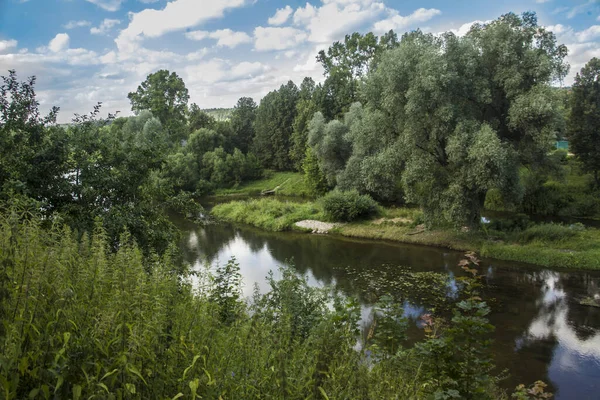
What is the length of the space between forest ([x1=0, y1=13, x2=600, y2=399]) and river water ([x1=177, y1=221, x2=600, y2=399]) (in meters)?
1.03

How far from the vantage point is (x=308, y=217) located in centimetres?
2927

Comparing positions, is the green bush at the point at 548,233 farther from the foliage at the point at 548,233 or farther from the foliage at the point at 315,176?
the foliage at the point at 315,176

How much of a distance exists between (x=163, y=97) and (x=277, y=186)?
2802 centimetres

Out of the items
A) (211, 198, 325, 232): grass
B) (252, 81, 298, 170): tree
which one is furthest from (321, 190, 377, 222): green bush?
(252, 81, 298, 170): tree

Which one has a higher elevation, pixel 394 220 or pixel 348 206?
pixel 348 206

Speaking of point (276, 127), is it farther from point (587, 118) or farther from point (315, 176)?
point (587, 118)

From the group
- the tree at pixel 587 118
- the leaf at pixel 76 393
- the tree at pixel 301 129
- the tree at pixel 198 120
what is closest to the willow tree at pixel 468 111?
the tree at pixel 587 118

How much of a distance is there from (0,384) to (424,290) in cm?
1456

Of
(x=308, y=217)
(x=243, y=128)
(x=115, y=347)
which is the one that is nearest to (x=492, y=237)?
(x=308, y=217)

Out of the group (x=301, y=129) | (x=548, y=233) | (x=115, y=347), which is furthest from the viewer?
(x=301, y=129)

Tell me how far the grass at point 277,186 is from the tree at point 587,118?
73.6ft

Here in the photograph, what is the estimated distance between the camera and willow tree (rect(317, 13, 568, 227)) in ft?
60.8

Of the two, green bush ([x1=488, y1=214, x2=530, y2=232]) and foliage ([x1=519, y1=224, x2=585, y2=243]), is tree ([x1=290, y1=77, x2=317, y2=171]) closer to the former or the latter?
green bush ([x1=488, y1=214, x2=530, y2=232])

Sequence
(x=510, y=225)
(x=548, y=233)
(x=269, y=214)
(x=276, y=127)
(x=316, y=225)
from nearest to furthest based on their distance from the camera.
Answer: (x=548, y=233) < (x=510, y=225) < (x=316, y=225) < (x=269, y=214) < (x=276, y=127)
